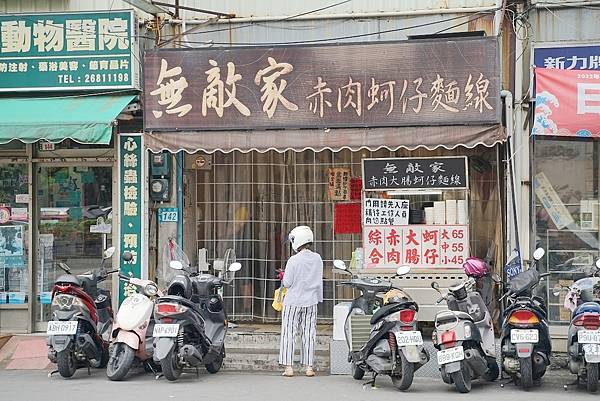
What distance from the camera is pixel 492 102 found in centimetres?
1062

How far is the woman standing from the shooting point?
10312mm

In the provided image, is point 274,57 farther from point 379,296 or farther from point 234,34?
point 379,296

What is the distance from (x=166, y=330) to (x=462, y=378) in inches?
129

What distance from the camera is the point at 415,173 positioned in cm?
1163

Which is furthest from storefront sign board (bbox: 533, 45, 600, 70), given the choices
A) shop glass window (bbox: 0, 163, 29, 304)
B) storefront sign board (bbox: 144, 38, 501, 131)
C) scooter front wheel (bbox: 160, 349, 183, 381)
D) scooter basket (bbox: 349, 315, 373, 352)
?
shop glass window (bbox: 0, 163, 29, 304)

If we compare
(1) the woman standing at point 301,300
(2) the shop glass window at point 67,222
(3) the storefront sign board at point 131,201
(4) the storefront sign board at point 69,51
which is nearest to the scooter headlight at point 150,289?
(1) the woman standing at point 301,300

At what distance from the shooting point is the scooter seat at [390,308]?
934cm

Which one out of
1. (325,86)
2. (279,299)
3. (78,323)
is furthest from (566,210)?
(78,323)

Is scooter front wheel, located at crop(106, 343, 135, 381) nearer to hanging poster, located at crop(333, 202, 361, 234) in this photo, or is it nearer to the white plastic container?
the white plastic container

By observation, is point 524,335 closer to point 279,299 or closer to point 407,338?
point 407,338

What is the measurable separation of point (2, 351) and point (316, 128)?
5.40 m

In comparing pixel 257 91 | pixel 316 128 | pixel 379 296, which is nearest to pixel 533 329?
pixel 379 296

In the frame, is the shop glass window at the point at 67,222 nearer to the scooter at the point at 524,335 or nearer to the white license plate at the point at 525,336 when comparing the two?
A: the scooter at the point at 524,335

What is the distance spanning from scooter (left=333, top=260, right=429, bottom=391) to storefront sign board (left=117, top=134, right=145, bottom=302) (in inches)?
139
